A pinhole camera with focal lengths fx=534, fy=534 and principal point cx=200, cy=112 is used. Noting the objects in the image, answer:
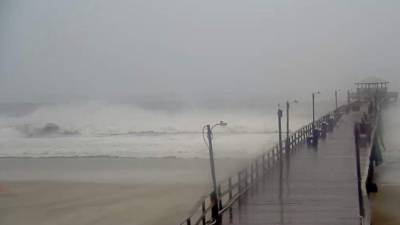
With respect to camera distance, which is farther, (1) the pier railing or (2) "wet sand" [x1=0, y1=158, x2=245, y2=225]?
(2) "wet sand" [x1=0, y1=158, x2=245, y2=225]

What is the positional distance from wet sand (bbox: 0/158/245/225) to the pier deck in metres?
5.69

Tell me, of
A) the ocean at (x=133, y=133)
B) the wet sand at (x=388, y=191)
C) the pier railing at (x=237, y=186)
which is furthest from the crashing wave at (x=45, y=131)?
the pier railing at (x=237, y=186)

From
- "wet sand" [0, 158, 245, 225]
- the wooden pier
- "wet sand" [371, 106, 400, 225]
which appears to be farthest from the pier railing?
"wet sand" [371, 106, 400, 225]

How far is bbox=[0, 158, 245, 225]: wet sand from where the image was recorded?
25828mm

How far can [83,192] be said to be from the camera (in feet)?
107

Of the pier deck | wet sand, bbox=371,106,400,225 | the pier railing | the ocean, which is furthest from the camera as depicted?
the ocean

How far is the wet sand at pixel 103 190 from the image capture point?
2583cm

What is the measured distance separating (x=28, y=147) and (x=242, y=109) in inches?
3095

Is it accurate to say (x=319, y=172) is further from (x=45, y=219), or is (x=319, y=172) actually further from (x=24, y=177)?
(x=24, y=177)

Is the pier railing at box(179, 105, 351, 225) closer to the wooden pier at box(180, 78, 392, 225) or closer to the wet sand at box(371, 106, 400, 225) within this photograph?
the wooden pier at box(180, 78, 392, 225)

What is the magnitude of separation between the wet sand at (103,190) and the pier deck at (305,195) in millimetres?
5689

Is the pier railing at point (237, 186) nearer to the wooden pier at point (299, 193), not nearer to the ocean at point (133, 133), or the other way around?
the wooden pier at point (299, 193)

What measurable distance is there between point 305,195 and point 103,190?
1750 cm

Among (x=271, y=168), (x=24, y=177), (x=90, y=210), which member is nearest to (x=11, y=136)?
(x=24, y=177)
